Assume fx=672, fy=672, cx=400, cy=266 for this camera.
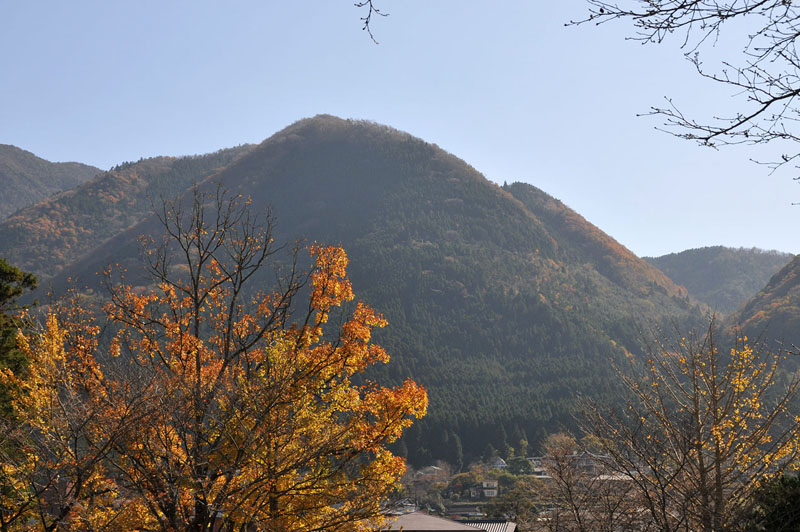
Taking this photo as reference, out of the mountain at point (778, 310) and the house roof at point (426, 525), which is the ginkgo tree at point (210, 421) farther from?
the mountain at point (778, 310)

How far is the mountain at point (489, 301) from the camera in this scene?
9012 cm

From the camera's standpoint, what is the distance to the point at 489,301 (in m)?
142

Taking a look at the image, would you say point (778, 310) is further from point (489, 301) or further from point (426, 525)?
point (426, 525)

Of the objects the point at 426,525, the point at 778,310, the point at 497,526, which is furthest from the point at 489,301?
the point at 426,525

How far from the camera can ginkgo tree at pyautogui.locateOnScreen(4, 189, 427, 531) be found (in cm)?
839

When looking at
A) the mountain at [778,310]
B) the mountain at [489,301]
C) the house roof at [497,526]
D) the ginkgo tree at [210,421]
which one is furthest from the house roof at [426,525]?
the mountain at [778,310]

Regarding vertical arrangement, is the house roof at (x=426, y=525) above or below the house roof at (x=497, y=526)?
above

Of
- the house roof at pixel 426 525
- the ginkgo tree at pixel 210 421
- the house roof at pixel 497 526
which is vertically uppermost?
the ginkgo tree at pixel 210 421

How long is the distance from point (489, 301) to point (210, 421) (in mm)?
133984

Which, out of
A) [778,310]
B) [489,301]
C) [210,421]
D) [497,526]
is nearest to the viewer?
[210,421]

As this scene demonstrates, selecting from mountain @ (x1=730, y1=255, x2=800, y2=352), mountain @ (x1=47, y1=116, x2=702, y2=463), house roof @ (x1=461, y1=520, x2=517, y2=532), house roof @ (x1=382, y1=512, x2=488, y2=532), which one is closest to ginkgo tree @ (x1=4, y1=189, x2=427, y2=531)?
house roof @ (x1=382, y1=512, x2=488, y2=532)

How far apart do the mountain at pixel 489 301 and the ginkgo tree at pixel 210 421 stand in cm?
5973

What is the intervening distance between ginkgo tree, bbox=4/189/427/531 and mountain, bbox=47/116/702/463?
5973cm

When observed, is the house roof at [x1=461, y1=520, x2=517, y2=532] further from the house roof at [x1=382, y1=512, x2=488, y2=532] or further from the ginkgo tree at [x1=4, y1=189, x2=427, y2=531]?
the ginkgo tree at [x1=4, y1=189, x2=427, y2=531]
